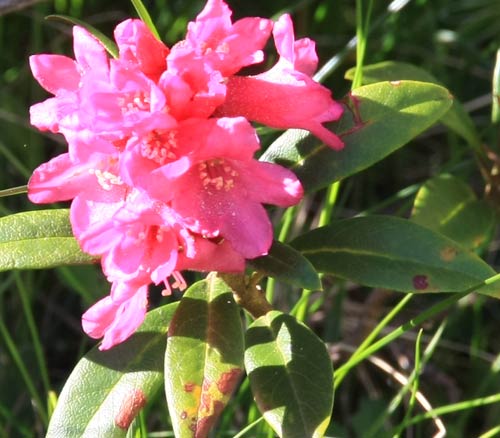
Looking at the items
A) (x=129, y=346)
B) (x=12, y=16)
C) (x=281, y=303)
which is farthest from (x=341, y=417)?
(x=12, y=16)

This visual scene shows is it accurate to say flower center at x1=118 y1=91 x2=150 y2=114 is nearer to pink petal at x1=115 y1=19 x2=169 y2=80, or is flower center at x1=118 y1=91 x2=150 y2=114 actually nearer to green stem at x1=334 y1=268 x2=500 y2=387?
pink petal at x1=115 y1=19 x2=169 y2=80

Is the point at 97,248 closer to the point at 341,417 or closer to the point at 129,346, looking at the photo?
the point at 129,346

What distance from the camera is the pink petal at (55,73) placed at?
3.79ft

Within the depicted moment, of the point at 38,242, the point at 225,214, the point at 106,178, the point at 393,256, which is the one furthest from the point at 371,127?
the point at 38,242

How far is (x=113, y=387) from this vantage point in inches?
50.1

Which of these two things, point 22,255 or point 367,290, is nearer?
point 22,255

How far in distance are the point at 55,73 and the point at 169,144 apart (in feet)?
0.79

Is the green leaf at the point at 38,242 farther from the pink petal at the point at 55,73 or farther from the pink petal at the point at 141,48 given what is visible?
the pink petal at the point at 141,48

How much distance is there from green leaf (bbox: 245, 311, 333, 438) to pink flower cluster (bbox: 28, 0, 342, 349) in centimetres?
16

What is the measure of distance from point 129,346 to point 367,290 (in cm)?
103

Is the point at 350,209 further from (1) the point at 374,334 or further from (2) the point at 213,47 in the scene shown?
(2) the point at 213,47

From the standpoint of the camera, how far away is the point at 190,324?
1233 millimetres

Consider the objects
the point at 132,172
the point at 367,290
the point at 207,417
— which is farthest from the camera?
the point at 367,290

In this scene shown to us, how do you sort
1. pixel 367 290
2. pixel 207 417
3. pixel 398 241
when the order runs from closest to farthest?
pixel 207 417
pixel 398 241
pixel 367 290
